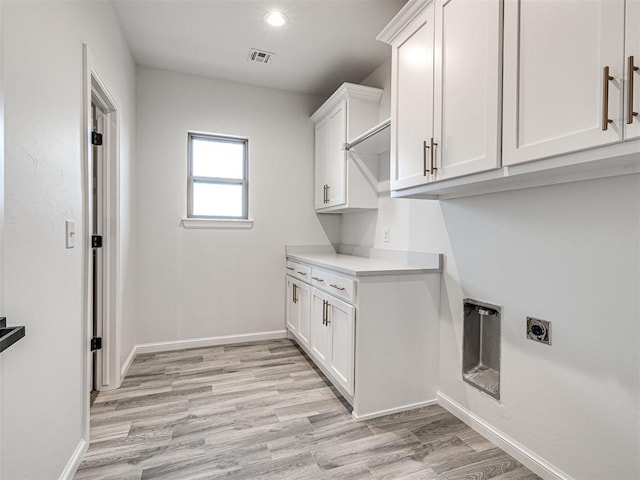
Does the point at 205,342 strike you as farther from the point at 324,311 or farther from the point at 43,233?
the point at 43,233

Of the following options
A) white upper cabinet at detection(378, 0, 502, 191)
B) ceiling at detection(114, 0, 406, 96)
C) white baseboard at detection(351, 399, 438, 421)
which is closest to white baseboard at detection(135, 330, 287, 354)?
white baseboard at detection(351, 399, 438, 421)

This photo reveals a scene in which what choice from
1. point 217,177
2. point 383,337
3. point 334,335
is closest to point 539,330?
point 383,337

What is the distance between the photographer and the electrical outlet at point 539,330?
156cm

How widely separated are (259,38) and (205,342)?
288 cm

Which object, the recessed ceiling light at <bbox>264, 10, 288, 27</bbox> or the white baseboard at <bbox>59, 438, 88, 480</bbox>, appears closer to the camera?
the white baseboard at <bbox>59, 438, 88, 480</bbox>

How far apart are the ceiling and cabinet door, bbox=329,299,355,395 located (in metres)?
2.09

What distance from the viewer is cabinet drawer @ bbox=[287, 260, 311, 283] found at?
117 inches

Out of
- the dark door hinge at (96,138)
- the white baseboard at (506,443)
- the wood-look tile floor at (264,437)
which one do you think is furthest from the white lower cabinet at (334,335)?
the dark door hinge at (96,138)

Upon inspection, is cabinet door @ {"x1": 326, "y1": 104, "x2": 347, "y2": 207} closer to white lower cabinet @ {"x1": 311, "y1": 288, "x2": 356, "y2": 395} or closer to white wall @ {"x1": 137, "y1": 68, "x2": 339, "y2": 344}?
white wall @ {"x1": 137, "y1": 68, "x2": 339, "y2": 344}

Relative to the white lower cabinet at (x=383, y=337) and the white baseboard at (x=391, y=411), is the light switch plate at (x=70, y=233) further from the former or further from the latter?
the white baseboard at (x=391, y=411)

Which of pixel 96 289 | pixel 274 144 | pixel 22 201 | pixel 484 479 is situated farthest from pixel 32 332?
pixel 274 144

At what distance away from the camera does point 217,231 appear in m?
3.38

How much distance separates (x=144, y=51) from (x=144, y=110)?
517mm

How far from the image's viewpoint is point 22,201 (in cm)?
116
